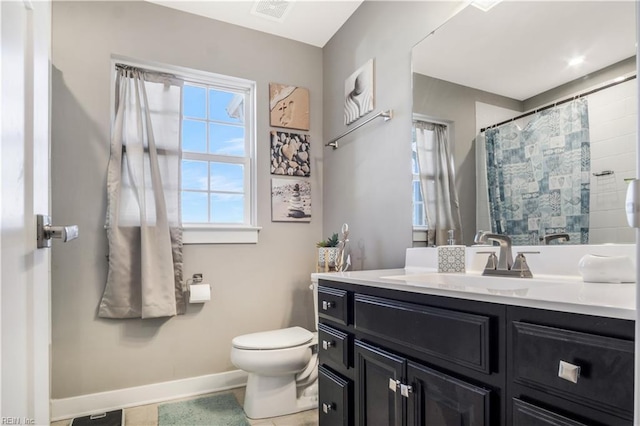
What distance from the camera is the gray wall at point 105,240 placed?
207cm

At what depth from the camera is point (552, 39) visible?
1249mm

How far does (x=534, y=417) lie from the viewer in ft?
2.41

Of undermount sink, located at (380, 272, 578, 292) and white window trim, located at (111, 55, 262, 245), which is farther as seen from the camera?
white window trim, located at (111, 55, 262, 245)

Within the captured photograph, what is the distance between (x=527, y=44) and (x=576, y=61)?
0.21 meters

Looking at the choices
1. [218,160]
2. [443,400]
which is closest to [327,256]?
[218,160]

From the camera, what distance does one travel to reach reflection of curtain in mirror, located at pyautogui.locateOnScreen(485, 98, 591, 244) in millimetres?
1167

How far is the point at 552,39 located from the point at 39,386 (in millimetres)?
1844

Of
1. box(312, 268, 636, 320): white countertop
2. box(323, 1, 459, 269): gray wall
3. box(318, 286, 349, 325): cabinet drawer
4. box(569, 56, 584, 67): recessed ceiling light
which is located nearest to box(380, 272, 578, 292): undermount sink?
box(312, 268, 636, 320): white countertop

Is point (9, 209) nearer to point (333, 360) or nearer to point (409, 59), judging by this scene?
point (333, 360)

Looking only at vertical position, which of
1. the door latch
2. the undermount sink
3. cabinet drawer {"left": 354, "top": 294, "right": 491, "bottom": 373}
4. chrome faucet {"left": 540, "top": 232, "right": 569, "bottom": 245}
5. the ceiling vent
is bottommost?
cabinet drawer {"left": 354, "top": 294, "right": 491, "bottom": 373}

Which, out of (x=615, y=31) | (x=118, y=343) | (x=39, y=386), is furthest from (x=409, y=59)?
(x=118, y=343)

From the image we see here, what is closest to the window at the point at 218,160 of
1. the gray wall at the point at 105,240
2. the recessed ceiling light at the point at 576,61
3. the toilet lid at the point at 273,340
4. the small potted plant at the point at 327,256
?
the gray wall at the point at 105,240

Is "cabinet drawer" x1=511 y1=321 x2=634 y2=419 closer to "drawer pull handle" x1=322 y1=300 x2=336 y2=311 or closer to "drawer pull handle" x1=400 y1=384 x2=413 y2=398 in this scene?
"drawer pull handle" x1=400 y1=384 x2=413 y2=398

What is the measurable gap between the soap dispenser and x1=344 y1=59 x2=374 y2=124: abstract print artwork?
3.40 ft
